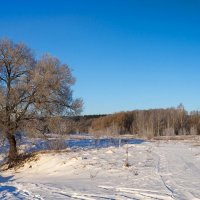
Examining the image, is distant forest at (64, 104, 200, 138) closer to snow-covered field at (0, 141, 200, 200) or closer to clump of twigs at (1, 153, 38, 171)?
clump of twigs at (1, 153, 38, 171)

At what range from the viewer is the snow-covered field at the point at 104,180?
1184 cm

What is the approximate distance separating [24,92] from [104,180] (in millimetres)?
12820

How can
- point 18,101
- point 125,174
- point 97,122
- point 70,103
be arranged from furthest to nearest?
point 97,122, point 70,103, point 18,101, point 125,174

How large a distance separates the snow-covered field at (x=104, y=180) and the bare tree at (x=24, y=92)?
365 centimetres

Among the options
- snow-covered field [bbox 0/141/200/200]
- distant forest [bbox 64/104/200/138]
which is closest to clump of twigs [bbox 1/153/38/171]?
snow-covered field [bbox 0/141/200/200]

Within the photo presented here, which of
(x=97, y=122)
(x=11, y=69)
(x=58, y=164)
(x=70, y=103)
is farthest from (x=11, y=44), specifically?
(x=97, y=122)

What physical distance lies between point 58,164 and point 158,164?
5918mm

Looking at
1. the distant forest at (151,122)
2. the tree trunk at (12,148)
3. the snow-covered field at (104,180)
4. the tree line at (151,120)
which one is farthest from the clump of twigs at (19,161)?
the tree line at (151,120)

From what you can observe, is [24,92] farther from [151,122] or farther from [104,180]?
[151,122]

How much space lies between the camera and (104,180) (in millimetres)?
15141

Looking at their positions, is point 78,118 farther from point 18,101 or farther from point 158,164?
point 158,164

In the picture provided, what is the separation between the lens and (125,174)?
53.8 feet

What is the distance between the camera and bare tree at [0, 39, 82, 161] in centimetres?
2556

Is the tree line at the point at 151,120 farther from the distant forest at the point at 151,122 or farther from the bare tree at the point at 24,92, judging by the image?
the bare tree at the point at 24,92
